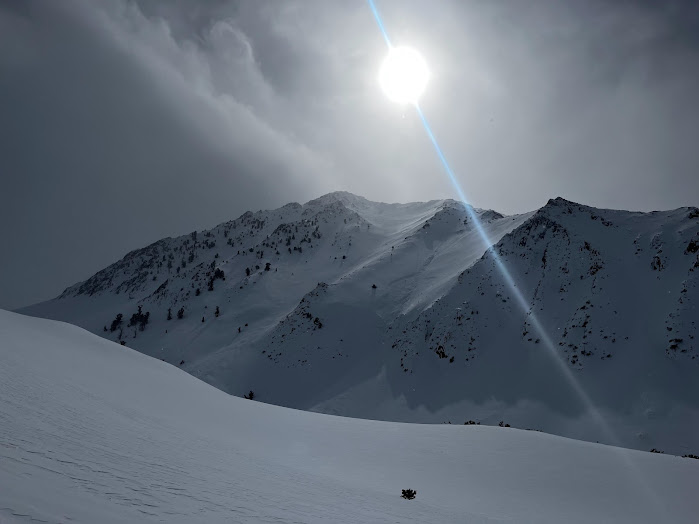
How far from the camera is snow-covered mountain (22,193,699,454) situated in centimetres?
3030

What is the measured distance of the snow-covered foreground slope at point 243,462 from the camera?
499 centimetres

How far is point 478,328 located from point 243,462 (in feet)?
121

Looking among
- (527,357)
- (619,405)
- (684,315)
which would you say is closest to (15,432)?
(619,405)

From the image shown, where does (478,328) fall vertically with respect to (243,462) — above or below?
above

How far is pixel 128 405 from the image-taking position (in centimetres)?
1241

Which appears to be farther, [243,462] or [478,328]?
[478,328]

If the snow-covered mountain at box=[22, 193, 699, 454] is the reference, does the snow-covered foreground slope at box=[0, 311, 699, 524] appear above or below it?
below

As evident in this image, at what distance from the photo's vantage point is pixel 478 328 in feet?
138

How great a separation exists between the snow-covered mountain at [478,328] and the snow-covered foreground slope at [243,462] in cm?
1640

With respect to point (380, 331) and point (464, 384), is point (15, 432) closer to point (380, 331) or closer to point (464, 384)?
point (464, 384)

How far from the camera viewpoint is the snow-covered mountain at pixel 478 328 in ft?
99.4

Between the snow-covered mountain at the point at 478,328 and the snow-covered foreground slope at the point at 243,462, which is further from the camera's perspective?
the snow-covered mountain at the point at 478,328

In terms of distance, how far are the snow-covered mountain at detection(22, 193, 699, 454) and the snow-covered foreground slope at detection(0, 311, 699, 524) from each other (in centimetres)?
1640

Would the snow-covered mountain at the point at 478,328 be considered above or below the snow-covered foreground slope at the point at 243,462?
above
